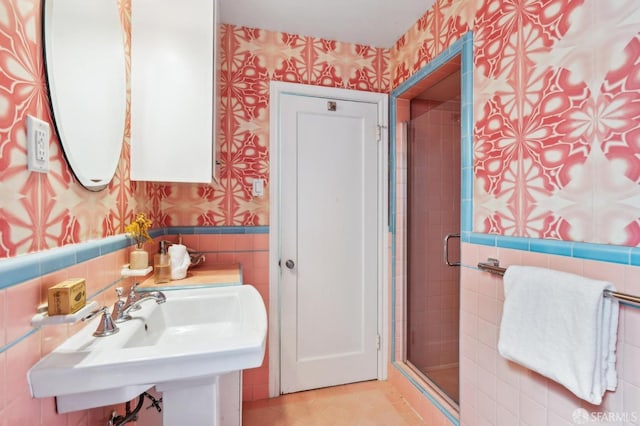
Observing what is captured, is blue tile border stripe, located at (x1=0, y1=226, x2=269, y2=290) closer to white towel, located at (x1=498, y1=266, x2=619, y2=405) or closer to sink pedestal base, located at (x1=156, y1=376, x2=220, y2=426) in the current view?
sink pedestal base, located at (x1=156, y1=376, x2=220, y2=426)

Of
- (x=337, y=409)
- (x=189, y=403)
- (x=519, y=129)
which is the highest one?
(x=519, y=129)

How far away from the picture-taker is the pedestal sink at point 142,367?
2.21ft

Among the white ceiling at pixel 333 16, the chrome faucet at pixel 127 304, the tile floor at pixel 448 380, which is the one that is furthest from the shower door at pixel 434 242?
the chrome faucet at pixel 127 304

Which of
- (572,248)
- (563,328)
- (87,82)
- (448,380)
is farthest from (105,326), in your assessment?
(448,380)

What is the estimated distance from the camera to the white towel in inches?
32.5

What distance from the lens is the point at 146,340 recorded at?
1.01 m

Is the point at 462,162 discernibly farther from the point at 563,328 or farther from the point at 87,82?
the point at 87,82

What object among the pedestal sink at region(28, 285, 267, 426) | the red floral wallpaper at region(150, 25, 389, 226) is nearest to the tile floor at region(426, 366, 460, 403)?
the pedestal sink at region(28, 285, 267, 426)

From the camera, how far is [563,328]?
896 millimetres

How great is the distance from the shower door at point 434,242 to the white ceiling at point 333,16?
1.77 ft

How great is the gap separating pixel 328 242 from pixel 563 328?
1367 millimetres

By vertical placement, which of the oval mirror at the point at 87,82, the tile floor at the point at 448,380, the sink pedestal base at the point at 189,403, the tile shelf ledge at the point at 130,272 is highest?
the oval mirror at the point at 87,82

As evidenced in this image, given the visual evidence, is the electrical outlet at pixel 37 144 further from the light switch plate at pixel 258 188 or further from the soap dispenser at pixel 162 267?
the light switch plate at pixel 258 188

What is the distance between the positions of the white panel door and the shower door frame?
0.44 feet
